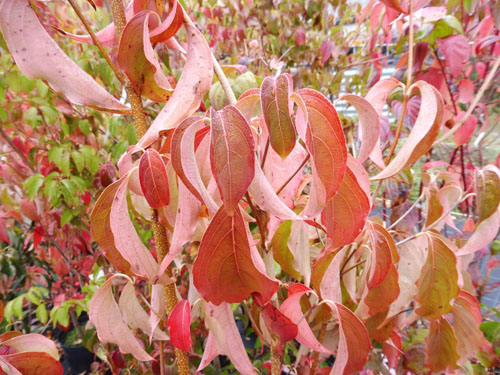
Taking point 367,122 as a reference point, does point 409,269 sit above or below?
below

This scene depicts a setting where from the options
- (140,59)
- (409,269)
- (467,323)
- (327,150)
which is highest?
(140,59)

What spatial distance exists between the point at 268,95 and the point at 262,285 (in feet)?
0.59

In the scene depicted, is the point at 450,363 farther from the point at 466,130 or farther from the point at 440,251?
the point at 466,130

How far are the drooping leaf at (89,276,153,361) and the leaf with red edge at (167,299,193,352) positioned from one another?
71mm

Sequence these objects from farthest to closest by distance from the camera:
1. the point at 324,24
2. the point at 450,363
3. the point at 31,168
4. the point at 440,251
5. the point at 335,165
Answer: the point at 324,24
the point at 31,168
the point at 450,363
the point at 440,251
the point at 335,165

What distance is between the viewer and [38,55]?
1.05 feet

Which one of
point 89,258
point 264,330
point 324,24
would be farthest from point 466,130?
point 89,258

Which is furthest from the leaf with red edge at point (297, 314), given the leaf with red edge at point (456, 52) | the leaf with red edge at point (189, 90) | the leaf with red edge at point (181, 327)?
the leaf with red edge at point (456, 52)

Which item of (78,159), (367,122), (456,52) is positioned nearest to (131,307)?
(367,122)

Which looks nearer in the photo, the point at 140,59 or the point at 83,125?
the point at 140,59

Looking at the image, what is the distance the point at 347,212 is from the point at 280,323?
0.49 ft

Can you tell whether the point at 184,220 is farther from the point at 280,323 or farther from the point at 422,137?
the point at 422,137

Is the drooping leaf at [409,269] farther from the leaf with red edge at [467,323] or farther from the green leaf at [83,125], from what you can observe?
the green leaf at [83,125]

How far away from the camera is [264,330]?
1.59 feet
